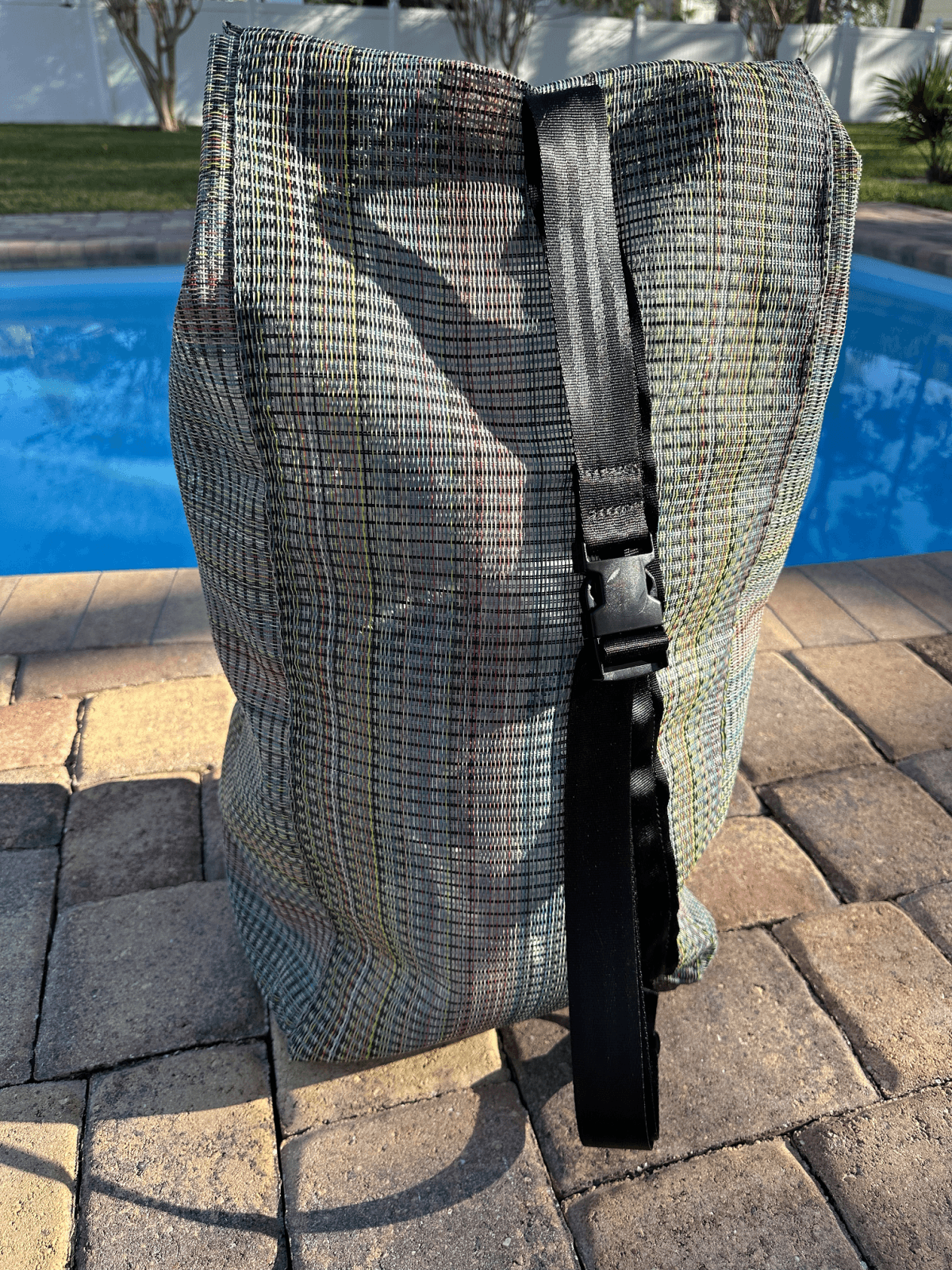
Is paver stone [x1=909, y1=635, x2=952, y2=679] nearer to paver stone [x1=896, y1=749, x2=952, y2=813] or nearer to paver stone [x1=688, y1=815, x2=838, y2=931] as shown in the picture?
paver stone [x1=896, y1=749, x2=952, y2=813]

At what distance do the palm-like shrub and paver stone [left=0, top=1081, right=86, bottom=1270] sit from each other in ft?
36.1

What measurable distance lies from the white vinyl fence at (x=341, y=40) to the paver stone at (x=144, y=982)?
1420 centimetres

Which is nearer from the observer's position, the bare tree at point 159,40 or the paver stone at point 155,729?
the paver stone at point 155,729

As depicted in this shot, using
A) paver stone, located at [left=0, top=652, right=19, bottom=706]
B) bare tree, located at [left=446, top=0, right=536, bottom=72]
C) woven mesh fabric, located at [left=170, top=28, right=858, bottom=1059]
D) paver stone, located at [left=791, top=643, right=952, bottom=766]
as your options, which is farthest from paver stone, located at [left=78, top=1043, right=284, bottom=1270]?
bare tree, located at [left=446, top=0, right=536, bottom=72]

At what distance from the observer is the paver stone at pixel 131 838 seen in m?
1.45

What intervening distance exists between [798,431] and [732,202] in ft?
0.78

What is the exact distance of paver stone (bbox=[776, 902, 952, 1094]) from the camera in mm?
1168

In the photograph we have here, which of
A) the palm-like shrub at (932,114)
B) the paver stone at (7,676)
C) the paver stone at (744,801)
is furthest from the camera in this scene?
the palm-like shrub at (932,114)

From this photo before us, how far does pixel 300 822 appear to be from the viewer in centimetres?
101

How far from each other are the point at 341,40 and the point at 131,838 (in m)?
16.2

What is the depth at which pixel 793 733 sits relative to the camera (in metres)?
1.83

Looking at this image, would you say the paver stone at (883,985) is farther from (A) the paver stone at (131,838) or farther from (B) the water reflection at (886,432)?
(B) the water reflection at (886,432)

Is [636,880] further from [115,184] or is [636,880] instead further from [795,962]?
[115,184]

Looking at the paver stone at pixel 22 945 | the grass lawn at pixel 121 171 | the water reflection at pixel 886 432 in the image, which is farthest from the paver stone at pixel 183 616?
the grass lawn at pixel 121 171
